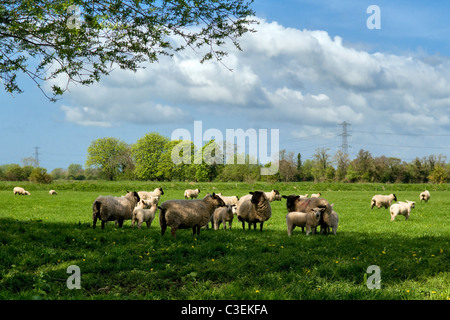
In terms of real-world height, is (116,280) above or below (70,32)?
below

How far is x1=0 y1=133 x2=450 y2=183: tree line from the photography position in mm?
102812

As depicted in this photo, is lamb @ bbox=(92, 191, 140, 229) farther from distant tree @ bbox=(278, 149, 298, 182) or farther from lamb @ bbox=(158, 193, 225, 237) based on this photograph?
distant tree @ bbox=(278, 149, 298, 182)

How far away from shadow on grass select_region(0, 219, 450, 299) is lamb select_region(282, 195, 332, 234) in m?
1.47

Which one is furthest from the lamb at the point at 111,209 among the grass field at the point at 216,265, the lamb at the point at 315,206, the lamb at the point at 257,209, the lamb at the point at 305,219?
the lamb at the point at 315,206

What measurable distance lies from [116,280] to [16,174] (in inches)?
3921

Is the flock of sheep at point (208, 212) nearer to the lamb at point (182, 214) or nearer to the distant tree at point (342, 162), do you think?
the lamb at point (182, 214)

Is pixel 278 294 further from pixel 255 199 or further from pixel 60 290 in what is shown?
pixel 255 199

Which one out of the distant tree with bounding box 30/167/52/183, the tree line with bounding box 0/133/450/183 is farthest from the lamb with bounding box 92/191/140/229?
the tree line with bounding box 0/133/450/183

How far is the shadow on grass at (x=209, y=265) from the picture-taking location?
8.52 meters

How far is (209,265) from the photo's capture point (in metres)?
10.1

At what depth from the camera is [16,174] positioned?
95812mm
